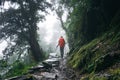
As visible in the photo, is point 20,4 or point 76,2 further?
point 20,4

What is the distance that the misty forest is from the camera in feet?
28.5

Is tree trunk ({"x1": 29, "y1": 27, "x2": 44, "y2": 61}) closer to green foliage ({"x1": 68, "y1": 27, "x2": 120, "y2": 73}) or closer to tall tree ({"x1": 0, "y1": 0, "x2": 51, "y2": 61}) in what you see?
tall tree ({"x1": 0, "y1": 0, "x2": 51, "y2": 61})

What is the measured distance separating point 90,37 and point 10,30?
9.70m

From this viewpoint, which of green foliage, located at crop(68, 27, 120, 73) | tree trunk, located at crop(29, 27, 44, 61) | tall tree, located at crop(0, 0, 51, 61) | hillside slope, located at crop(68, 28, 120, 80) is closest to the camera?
hillside slope, located at crop(68, 28, 120, 80)

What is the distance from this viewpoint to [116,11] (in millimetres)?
12016

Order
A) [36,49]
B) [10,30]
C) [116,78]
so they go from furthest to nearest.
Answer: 1. [36,49]
2. [10,30]
3. [116,78]

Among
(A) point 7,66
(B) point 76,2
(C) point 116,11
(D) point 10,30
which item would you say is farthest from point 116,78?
(D) point 10,30

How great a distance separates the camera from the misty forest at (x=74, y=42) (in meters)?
8.69

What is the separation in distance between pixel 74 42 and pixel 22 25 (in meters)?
6.00

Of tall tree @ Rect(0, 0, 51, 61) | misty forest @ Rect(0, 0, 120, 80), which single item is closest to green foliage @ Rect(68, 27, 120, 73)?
misty forest @ Rect(0, 0, 120, 80)

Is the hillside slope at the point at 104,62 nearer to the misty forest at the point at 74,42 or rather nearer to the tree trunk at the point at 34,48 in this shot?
the misty forest at the point at 74,42

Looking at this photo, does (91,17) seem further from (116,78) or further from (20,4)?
(20,4)

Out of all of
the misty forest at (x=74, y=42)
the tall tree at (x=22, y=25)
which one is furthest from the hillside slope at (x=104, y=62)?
the tall tree at (x=22, y=25)

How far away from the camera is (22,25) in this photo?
2105 centimetres
